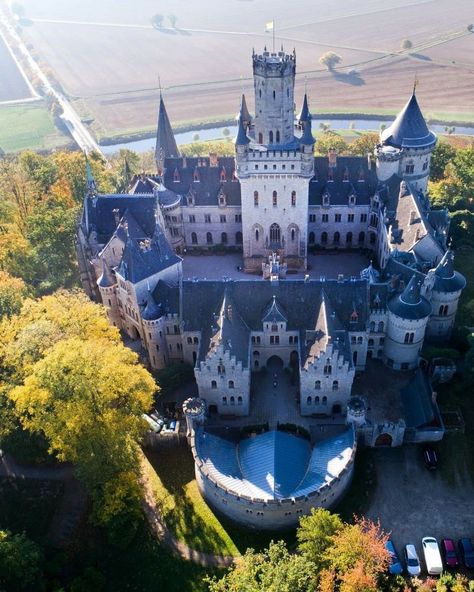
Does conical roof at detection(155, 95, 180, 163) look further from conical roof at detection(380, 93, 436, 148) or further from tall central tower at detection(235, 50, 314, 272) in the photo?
→ conical roof at detection(380, 93, 436, 148)

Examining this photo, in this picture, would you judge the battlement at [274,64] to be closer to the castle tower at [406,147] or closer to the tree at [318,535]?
the castle tower at [406,147]

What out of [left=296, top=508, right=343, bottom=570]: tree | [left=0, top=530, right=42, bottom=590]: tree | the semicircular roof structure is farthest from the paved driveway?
[left=0, top=530, right=42, bottom=590]: tree

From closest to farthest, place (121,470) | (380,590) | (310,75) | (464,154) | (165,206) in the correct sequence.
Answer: (380,590), (121,470), (165,206), (464,154), (310,75)

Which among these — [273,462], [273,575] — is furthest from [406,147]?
[273,575]

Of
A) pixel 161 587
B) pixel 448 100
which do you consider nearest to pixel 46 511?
pixel 161 587

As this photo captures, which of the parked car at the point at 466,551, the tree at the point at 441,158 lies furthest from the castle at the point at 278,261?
the tree at the point at 441,158

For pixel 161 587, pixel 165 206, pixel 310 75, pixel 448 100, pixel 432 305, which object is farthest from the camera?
pixel 310 75

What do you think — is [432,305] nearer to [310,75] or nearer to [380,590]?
[380,590]

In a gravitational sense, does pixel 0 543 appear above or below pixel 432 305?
below

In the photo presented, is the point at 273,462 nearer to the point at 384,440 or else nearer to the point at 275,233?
the point at 384,440
